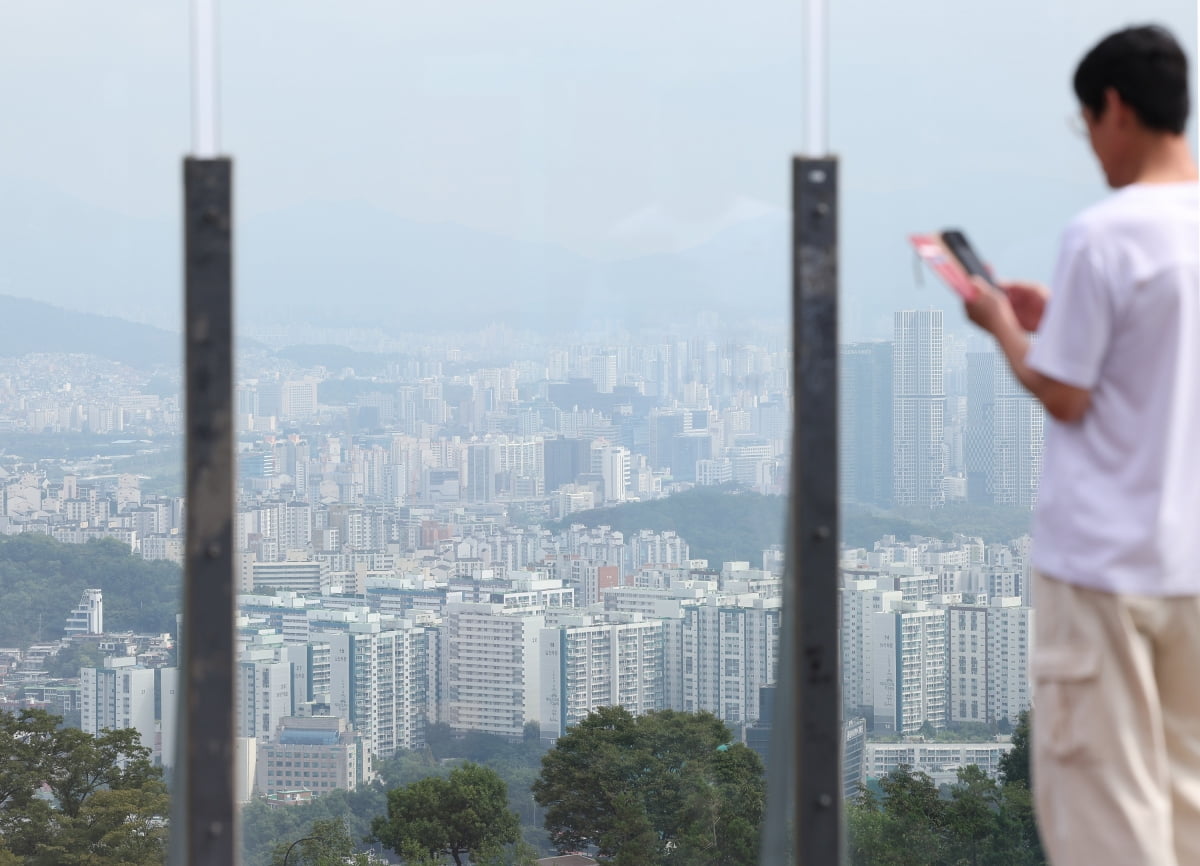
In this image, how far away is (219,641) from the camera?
4.48 feet

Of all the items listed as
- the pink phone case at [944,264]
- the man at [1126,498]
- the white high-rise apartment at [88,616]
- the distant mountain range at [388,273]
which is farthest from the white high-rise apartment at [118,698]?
the man at [1126,498]

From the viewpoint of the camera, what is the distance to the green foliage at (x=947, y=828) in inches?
294

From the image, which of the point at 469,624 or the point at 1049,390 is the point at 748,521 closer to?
the point at 469,624

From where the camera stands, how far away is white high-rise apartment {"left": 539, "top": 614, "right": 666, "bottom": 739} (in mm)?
7957

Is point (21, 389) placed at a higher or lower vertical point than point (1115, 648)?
higher

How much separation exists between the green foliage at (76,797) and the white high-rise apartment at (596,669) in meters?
2.81

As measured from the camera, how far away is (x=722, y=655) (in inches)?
289

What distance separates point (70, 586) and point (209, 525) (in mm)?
7498

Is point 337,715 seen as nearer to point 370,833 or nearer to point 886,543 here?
point 370,833

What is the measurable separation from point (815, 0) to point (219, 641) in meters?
1.00

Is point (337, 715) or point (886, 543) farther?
point (337, 715)

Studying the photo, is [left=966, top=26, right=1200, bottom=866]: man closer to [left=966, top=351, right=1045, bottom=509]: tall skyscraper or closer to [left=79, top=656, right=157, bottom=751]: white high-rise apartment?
[left=966, top=351, right=1045, bottom=509]: tall skyscraper

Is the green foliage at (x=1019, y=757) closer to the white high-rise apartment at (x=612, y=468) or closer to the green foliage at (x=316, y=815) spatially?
the white high-rise apartment at (x=612, y=468)

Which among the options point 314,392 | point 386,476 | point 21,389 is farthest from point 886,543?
point 21,389
